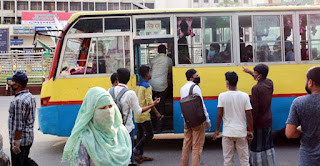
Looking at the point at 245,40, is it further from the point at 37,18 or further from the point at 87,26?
the point at 37,18

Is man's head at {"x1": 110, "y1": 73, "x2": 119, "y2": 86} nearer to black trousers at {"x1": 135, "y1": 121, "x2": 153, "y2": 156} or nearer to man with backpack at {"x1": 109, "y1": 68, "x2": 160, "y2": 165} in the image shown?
man with backpack at {"x1": 109, "y1": 68, "x2": 160, "y2": 165}

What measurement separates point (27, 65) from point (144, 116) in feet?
60.8

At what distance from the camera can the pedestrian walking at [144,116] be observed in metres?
5.87

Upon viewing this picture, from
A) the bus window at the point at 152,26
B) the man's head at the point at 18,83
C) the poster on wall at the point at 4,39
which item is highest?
the poster on wall at the point at 4,39

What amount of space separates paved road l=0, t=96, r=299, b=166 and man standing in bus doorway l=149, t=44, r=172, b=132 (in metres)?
0.57

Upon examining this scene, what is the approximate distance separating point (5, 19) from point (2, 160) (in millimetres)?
63731

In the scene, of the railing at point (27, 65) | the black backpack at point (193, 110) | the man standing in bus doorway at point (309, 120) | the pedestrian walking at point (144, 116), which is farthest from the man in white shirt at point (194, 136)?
the railing at point (27, 65)

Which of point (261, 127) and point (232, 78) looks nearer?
point (232, 78)

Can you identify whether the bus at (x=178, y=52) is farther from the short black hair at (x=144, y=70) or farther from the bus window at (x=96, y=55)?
the short black hair at (x=144, y=70)

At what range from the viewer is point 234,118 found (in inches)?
186

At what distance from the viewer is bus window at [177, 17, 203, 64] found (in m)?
6.82

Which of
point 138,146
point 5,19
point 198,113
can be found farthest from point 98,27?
point 5,19

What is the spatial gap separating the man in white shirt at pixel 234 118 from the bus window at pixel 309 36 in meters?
2.95

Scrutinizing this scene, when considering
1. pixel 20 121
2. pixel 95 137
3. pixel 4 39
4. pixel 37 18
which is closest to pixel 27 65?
pixel 20 121
